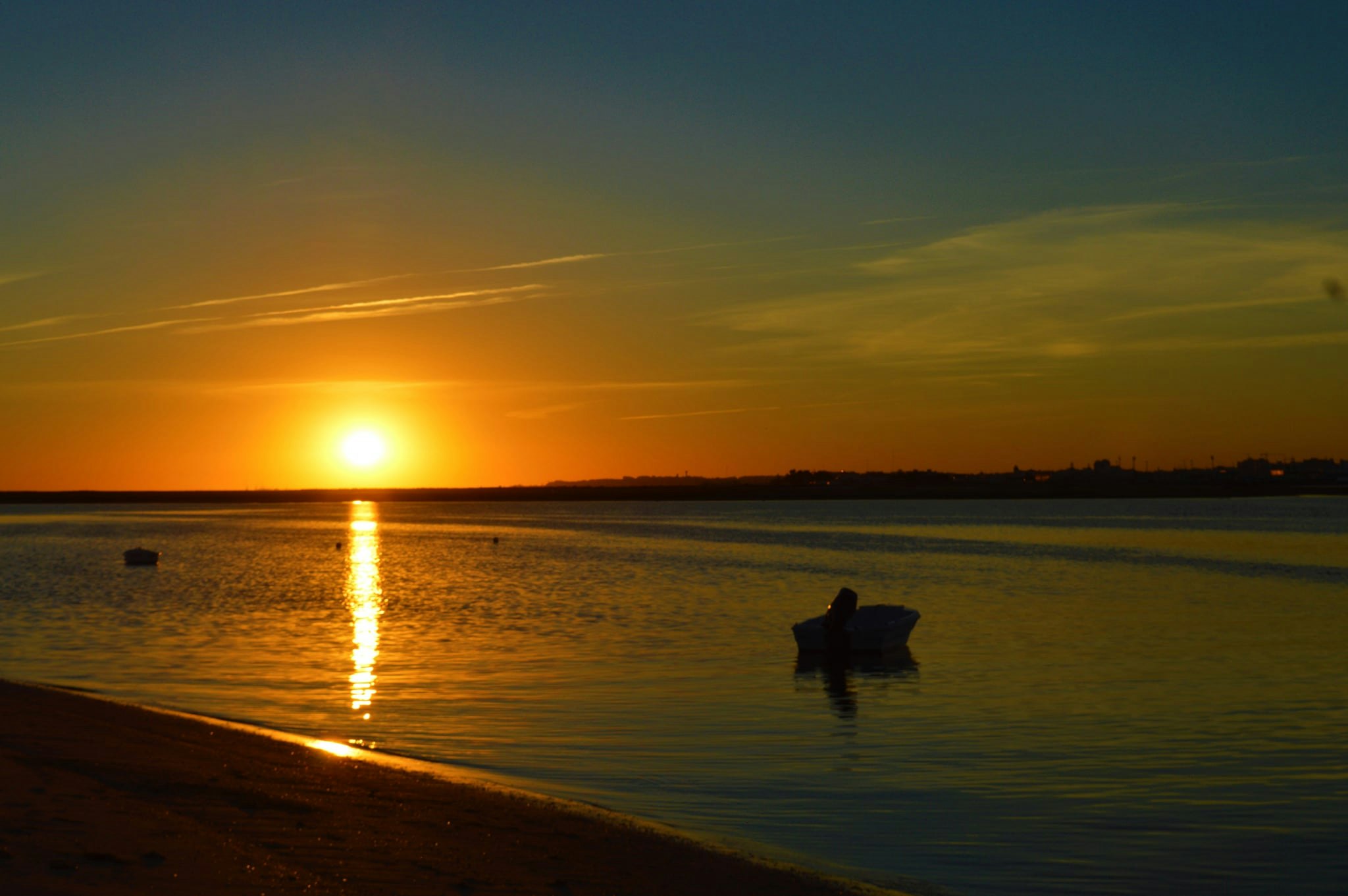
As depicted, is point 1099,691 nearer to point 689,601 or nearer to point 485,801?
point 485,801

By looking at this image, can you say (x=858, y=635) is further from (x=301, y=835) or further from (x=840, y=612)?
(x=301, y=835)

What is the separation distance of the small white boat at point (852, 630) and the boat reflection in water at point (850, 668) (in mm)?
196

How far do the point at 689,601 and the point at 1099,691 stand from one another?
24.7 meters

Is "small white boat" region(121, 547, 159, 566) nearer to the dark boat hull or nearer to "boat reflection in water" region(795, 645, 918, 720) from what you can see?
the dark boat hull

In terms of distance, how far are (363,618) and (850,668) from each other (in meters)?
20.5

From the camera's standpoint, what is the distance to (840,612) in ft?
111

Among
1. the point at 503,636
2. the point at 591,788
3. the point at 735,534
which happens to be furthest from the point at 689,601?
the point at 735,534

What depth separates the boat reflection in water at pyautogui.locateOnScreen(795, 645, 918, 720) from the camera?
27266mm

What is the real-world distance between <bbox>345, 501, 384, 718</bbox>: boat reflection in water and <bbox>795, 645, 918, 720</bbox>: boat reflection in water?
32.3 ft

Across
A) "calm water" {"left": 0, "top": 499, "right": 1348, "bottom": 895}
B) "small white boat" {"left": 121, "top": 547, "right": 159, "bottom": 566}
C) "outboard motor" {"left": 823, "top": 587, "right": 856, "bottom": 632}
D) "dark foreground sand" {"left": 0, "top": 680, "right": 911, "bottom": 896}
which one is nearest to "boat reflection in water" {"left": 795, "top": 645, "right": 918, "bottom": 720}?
"calm water" {"left": 0, "top": 499, "right": 1348, "bottom": 895}

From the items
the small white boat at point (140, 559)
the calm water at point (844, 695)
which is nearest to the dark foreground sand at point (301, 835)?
the calm water at point (844, 695)

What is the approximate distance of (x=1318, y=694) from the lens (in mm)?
25641

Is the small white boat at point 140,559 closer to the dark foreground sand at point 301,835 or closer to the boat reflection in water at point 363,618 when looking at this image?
the boat reflection in water at point 363,618

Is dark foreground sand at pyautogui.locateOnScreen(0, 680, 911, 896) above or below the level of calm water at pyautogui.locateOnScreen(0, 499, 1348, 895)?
above
